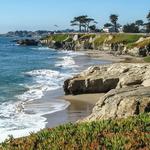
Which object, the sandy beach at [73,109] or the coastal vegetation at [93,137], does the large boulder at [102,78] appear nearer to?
the sandy beach at [73,109]

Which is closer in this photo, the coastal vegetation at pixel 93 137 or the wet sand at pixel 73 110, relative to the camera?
the coastal vegetation at pixel 93 137

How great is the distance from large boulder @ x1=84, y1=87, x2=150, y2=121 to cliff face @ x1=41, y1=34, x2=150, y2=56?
6313cm

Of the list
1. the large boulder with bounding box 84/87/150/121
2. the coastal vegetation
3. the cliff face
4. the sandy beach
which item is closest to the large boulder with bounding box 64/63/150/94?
the sandy beach

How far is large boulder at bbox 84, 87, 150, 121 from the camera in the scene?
1748 cm

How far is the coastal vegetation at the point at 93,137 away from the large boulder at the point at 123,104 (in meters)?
5.40

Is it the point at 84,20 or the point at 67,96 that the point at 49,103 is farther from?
the point at 84,20

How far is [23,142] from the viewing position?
1081 cm

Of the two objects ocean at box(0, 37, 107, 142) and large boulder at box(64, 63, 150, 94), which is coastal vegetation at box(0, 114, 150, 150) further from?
large boulder at box(64, 63, 150, 94)

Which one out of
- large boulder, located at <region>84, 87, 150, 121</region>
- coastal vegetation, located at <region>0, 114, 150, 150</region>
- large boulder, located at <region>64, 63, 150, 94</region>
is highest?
coastal vegetation, located at <region>0, 114, 150, 150</region>

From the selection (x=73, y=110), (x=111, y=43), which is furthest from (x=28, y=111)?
(x=111, y=43)

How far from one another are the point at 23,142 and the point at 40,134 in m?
0.59

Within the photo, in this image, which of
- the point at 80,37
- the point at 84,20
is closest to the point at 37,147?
the point at 80,37

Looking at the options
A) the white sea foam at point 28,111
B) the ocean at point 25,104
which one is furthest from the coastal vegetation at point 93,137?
the ocean at point 25,104

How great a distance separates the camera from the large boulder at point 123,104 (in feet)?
57.4
